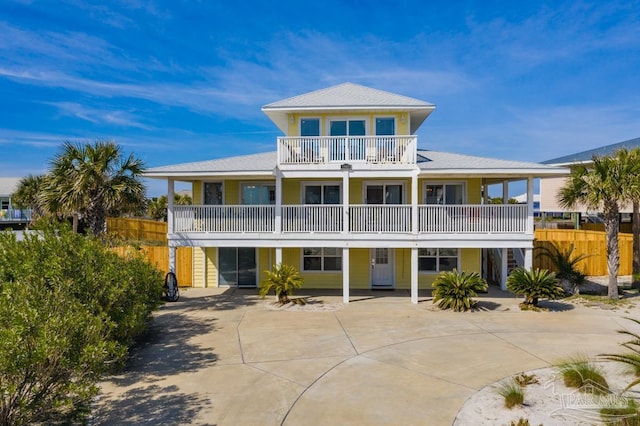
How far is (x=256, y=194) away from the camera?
1780 cm

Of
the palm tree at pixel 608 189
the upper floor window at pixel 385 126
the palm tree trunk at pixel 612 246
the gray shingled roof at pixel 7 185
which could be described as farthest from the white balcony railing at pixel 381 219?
the gray shingled roof at pixel 7 185

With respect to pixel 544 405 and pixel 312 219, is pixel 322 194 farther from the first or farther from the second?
pixel 544 405

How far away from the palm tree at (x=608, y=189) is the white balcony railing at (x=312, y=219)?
8467 millimetres

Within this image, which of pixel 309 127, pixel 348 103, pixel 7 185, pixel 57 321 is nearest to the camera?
pixel 57 321

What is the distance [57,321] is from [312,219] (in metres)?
10.7

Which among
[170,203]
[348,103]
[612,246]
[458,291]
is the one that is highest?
[348,103]

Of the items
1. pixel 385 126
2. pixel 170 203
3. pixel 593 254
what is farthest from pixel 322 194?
pixel 593 254

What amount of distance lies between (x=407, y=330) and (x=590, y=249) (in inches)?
523

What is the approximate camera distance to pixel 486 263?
19.1 meters

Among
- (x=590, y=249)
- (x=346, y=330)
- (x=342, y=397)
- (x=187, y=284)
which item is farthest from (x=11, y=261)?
(x=590, y=249)

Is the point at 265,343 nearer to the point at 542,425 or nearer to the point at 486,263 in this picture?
the point at 542,425

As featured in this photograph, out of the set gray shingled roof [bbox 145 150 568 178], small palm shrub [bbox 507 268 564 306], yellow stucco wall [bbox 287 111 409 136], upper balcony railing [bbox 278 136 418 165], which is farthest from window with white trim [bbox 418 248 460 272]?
yellow stucco wall [bbox 287 111 409 136]

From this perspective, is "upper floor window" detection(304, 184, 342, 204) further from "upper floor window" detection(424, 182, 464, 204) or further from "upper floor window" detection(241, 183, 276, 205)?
"upper floor window" detection(424, 182, 464, 204)

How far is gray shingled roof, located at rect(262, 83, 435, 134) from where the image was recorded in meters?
16.1
